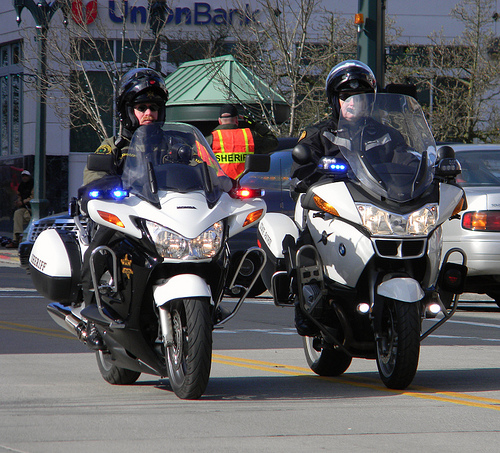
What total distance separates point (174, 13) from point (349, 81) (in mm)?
22843

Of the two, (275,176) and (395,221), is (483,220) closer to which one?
(275,176)

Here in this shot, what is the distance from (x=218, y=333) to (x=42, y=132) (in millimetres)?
13465

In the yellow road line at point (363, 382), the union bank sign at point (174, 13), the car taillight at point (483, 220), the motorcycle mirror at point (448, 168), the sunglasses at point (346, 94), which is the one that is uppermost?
the union bank sign at point (174, 13)

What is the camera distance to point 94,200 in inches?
214

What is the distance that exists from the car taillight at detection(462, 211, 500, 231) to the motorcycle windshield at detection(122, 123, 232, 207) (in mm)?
5151

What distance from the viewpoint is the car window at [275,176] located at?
12.1 meters

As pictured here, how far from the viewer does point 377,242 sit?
5.74m

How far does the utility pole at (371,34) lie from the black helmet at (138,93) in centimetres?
799

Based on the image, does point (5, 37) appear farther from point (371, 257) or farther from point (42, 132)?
point (371, 257)

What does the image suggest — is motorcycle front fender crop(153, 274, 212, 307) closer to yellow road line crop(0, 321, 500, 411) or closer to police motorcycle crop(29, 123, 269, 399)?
police motorcycle crop(29, 123, 269, 399)

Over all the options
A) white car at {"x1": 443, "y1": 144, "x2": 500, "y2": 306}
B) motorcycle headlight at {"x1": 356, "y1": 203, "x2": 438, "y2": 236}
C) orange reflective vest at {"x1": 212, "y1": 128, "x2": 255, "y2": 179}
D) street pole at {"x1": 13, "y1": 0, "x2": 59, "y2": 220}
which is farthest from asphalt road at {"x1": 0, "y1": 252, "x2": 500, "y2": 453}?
street pole at {"x1": 13, "y1": 0, "x2": 59, "y2": 220}

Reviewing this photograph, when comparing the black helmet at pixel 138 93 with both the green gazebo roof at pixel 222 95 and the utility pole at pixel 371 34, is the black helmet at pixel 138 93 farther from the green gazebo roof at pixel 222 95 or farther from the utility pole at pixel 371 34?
the green gazebo roof at pixel 222 95

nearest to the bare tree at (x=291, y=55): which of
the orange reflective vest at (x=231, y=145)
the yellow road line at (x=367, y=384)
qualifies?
the orange reflective vest at (x=231, y=145)

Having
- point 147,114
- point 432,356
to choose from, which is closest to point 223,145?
point 432,356
